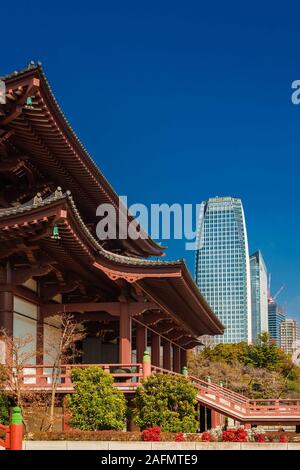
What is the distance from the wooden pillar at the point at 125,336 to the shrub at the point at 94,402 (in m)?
3.38

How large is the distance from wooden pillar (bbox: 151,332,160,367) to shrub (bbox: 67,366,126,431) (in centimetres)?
1258

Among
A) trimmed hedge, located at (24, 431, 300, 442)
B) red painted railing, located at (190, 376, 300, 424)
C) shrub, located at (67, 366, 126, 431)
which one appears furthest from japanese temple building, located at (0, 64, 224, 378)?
trimmed hedge, located at (24, 431, 300, 442)

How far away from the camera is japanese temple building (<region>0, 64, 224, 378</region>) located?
2423cm

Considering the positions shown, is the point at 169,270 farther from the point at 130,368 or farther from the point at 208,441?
the point at 208,441

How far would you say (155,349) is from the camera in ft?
126

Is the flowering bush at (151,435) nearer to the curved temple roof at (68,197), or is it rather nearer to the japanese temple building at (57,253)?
the japanese temple building at (57,253)

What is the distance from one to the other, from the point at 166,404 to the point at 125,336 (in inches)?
173

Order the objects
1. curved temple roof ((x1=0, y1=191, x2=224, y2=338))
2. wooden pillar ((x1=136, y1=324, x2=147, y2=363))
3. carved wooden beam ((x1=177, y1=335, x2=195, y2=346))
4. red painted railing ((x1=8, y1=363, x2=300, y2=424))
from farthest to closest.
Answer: carved wooden beam ((x1=177, y1=335, x2=195, y2=346)), wooden pillar ((x1=136, y1=324, x2=147, y2=363)), red painted railing ((x1=8, y1=363, x2=300, y2=424)), curved temple roof ((x1=0, y1=191, x2=224, y2=338))

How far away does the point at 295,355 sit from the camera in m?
124

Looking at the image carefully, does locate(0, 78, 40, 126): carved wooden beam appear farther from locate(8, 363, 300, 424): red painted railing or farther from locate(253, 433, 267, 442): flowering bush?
locate(253, 433, 267, 442): flowering bush

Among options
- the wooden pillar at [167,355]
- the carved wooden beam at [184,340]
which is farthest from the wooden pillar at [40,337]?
the carved wooden beam at [184,340]

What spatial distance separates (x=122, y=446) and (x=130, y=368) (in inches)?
308

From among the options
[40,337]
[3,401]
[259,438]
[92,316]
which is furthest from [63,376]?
[259,438]
